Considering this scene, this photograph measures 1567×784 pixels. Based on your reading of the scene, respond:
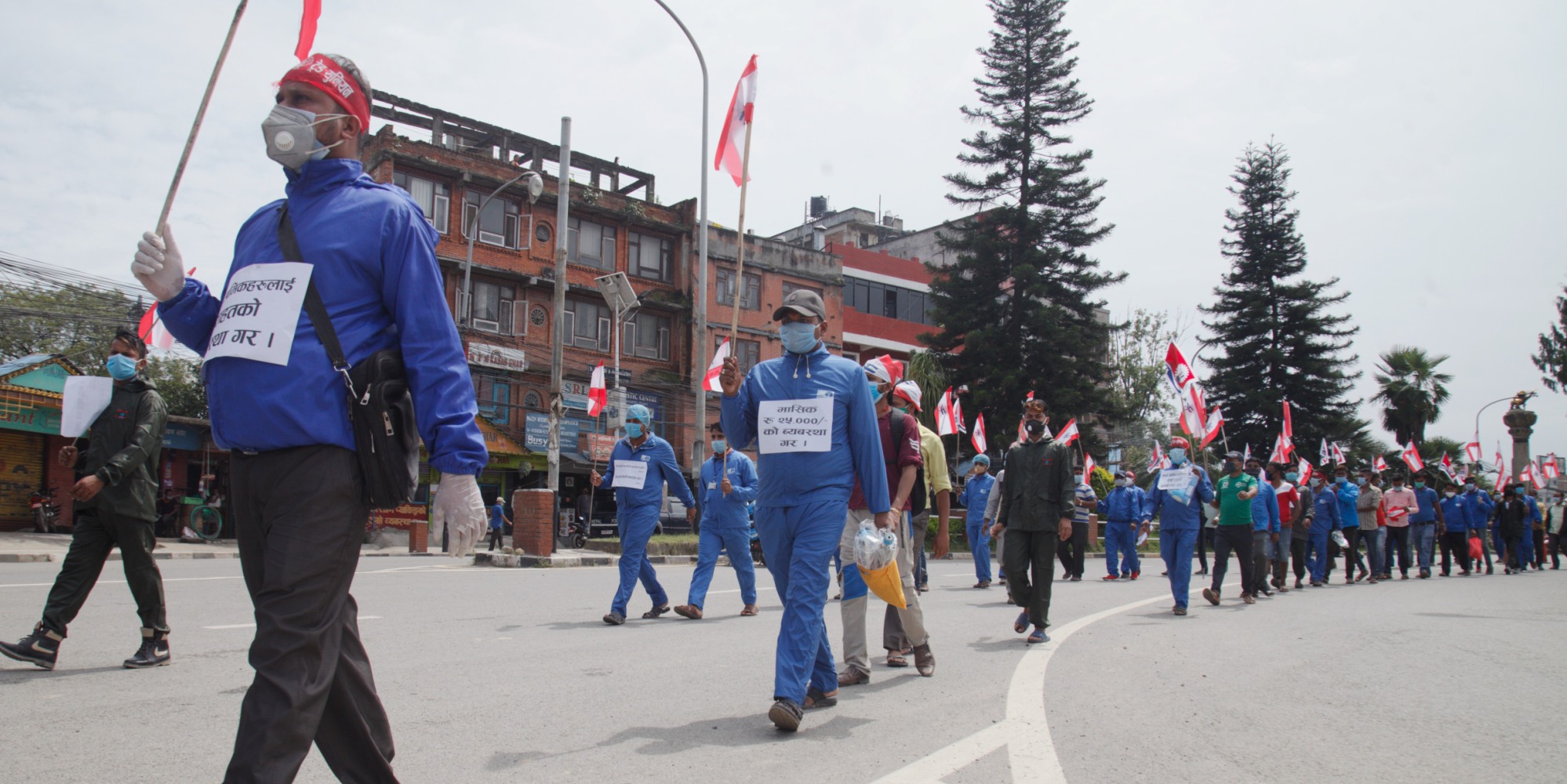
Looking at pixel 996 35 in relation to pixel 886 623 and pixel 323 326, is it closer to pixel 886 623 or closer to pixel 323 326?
pixel 886 623

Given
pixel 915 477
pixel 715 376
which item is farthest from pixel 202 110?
pixel 715 376

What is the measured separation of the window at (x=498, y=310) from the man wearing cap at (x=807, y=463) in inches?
1294

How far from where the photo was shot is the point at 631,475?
9.47 metres

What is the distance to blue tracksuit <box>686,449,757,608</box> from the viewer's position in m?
9.70

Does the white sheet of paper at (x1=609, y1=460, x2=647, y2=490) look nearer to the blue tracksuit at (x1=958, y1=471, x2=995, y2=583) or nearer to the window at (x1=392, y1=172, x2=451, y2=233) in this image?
the blue tracksuit at (x1=958, y1=471, x2=995, y2=583)

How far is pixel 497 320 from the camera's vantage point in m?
37.2

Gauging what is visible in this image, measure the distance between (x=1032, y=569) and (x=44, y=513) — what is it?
24.8 metres

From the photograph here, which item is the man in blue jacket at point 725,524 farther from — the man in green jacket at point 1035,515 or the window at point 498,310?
the window at point 498,310

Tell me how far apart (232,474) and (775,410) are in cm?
289

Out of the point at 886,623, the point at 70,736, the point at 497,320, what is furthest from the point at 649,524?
the point at 497,320

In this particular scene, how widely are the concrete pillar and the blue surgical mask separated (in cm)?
1334

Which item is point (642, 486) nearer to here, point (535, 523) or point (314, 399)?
point (314, 399)

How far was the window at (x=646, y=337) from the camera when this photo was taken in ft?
134

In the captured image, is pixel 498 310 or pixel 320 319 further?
pixel 498 310
